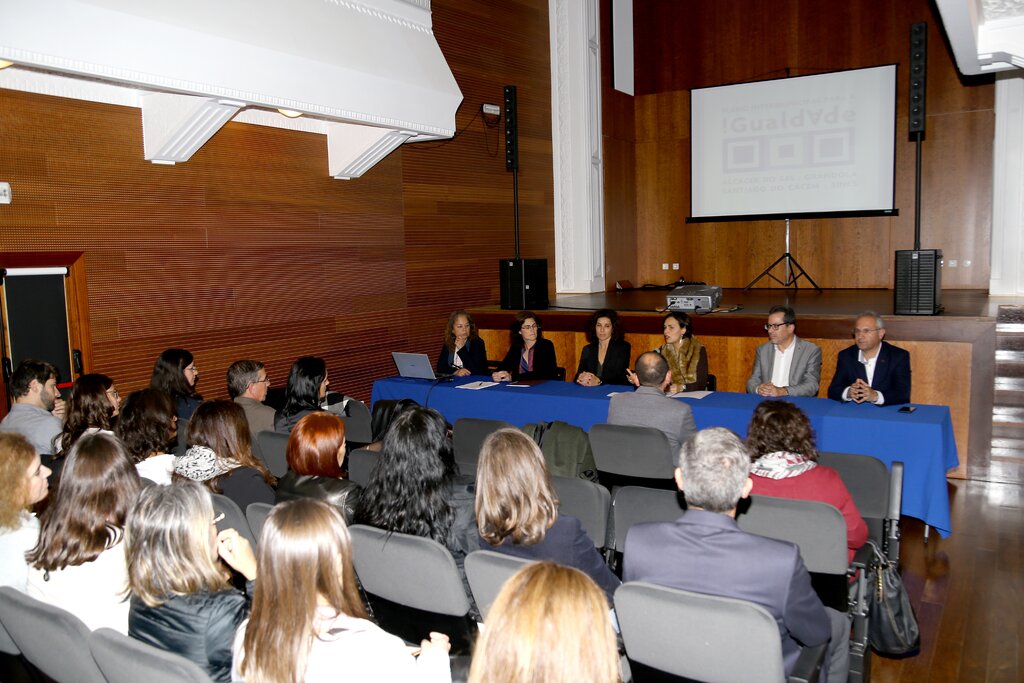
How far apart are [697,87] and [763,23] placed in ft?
4.03

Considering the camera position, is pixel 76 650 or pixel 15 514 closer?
pixel 76 650

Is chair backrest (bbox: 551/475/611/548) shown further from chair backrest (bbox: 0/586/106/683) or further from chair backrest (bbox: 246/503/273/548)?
chair backrest (bbox: 0/586/106/683)

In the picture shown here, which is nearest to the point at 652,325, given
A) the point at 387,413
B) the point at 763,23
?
the point at 387,413

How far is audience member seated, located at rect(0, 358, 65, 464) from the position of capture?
3.91m

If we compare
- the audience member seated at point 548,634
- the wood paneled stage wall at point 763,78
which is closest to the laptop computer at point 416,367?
the audience member seated at point 548,634

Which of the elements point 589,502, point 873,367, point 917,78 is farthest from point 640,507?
point 917,78

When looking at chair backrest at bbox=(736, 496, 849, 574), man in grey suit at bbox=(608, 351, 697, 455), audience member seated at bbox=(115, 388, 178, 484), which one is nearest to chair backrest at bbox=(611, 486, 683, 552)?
chair backrest at bbox=(736, 496, 849, 574)

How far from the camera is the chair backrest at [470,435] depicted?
4.19 metres

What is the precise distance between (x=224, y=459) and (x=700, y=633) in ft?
6.83

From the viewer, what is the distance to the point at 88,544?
2.26m

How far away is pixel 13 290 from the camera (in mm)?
4949

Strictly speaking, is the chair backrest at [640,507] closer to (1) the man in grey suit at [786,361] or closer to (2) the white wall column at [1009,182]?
(1) the man in grey suit at [786,361]

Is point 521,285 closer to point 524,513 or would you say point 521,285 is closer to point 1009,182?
point 1009,182

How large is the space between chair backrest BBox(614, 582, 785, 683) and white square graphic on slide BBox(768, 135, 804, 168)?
1009 centimetres
